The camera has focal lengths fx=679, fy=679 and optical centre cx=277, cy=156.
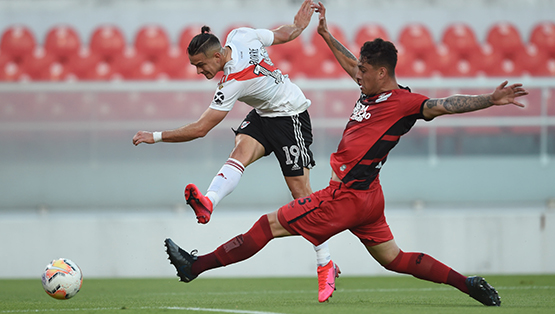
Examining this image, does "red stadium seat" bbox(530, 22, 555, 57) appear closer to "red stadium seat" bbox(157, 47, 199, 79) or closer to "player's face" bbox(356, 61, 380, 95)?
"red stadium seat" bbox(157, 47, 199, 79)

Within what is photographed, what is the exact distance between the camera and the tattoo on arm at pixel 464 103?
12.9 feet

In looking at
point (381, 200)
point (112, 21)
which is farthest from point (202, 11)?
point (381, 200)

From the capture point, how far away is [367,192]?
175 inches

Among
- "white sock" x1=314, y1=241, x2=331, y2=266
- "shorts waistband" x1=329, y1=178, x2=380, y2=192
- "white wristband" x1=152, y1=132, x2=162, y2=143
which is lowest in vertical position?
"white sock" x1=314, y1=241, x2=331, y2=266

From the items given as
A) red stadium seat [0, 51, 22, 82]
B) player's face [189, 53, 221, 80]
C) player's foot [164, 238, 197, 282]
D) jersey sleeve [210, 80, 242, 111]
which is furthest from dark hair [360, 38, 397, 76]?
red stadium seat [0, 51, 22, 82]

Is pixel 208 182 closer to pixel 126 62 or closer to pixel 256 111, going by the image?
pixel 256 111

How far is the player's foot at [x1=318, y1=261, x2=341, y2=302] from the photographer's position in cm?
482

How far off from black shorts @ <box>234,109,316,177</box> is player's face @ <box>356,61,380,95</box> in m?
1.14

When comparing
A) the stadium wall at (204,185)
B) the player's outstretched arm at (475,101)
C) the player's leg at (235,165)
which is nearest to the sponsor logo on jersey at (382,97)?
the player's outstretched arm at (475,101)

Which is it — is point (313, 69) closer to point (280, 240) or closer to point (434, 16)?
point (434, 16)

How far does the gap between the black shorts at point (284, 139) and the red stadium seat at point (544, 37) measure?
8.61 meters

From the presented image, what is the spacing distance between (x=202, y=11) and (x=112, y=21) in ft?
5.93

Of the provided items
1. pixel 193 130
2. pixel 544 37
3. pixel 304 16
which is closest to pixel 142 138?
pixel 193 130

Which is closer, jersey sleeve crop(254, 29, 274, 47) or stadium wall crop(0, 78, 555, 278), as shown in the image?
jersey sleeve crop(254, 29, 274, 47)
